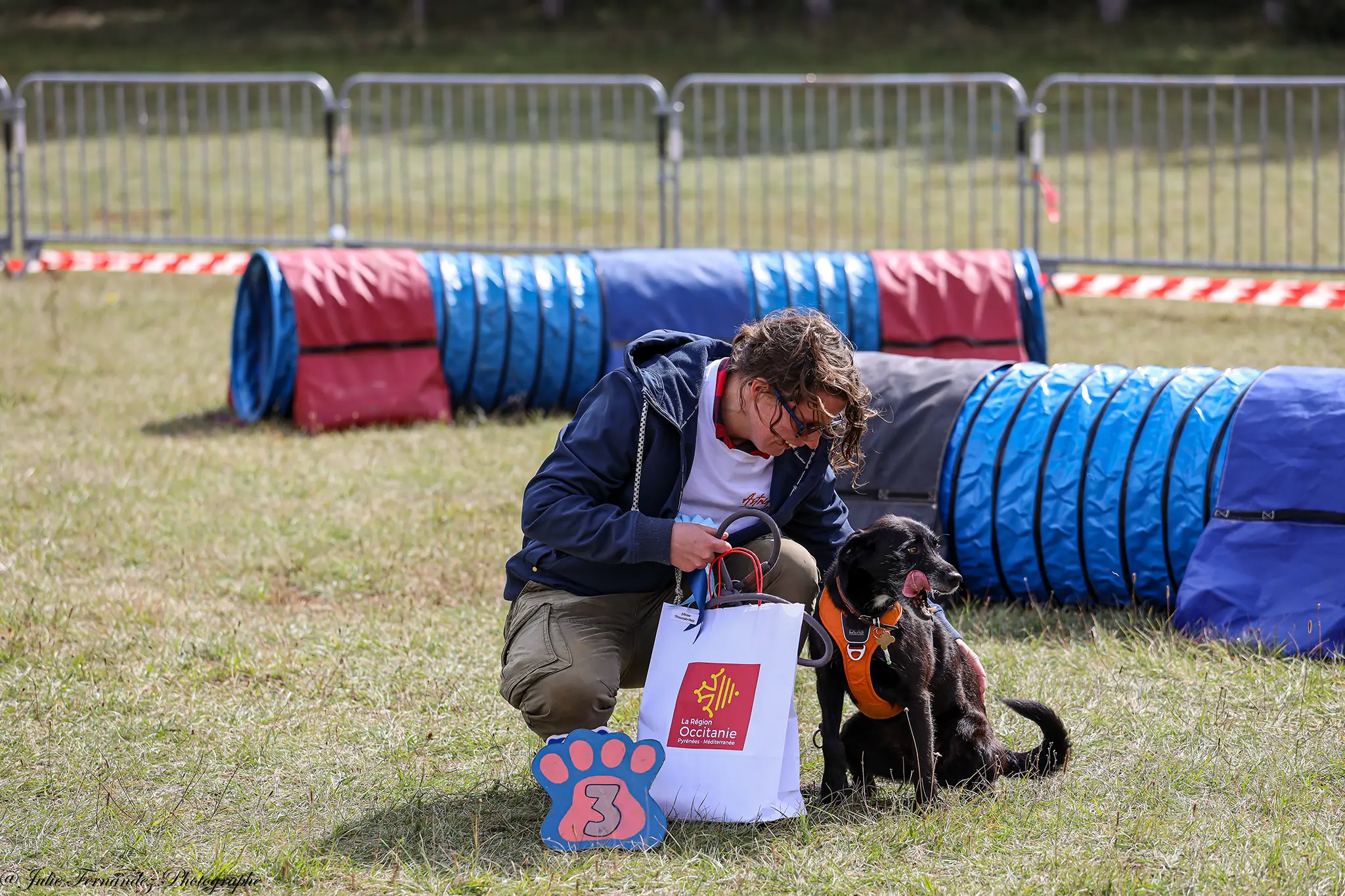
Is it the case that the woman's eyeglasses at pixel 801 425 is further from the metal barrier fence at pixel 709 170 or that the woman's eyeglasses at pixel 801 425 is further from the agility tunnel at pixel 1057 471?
the metal barrier fence at pixel 709 170

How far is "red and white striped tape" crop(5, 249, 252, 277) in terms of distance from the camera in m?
12.1

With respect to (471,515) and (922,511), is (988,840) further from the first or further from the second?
(471,515)

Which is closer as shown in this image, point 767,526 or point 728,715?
point 728,715

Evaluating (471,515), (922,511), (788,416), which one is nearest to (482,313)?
(471,515)

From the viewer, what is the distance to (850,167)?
20.2m

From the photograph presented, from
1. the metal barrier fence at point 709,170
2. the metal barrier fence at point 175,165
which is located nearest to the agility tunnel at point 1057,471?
the metal barrier fence at point 709,170

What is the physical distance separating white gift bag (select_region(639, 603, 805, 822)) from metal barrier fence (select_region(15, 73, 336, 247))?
30.6ft

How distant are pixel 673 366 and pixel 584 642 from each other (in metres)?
0.72

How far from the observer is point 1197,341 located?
33.5 ft

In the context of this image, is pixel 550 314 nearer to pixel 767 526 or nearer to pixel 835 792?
pixel 767 526

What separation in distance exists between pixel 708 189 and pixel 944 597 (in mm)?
13775

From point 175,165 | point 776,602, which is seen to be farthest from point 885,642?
point 175,165

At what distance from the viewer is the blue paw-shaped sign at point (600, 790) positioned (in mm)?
3402

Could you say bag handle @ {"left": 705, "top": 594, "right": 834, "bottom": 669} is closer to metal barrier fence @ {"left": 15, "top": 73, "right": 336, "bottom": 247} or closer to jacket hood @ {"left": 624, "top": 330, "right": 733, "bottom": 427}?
jacket hood @ {"left": 624, "top": 330, "right": 733, "bottom": 427}
